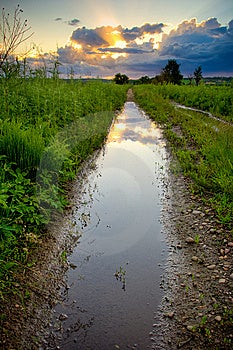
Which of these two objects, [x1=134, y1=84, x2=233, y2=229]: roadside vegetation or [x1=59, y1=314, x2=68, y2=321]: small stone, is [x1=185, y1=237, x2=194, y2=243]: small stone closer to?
[x1=134, y1=84, x2=233, y2=229]: roadside vegetation

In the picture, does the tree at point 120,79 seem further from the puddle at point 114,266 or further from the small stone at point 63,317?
the small stone at point 63,317

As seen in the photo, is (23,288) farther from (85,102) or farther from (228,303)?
(85,102)

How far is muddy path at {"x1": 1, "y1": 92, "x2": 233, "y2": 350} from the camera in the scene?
278 cm

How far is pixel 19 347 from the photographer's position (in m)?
2.64

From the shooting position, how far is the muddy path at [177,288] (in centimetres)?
278

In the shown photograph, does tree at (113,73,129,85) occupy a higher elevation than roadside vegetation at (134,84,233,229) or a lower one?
higher

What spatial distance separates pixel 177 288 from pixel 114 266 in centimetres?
76

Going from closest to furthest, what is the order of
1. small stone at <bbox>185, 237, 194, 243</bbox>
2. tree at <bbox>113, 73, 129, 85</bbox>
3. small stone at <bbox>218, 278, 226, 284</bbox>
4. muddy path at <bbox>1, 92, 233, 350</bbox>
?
muddy path at <bbox>1, 92, 233, 350</bbox>
small stone at <bbox>218, 278, 226, 284</bbox>
small stone at <bbox>185, 237, 194, 243</bbox>
tree at <bbox>113, 73, 129, 85</bbox>

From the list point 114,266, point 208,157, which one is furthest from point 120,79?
point 114,266

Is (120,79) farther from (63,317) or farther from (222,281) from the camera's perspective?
(63,317)

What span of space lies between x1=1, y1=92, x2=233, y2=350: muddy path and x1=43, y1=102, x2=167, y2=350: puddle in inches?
3.2

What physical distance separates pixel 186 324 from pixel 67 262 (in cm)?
151

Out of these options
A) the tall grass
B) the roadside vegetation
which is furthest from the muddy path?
the tall grass

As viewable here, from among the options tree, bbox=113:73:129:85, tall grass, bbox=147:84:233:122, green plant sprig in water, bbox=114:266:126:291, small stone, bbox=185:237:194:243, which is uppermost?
tree, bbox=113:73:129:85
